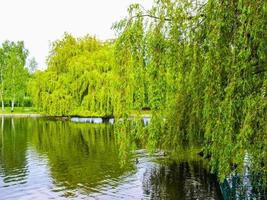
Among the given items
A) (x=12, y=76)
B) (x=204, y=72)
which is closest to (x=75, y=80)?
(x=12, y=76)

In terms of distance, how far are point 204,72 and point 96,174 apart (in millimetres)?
10613

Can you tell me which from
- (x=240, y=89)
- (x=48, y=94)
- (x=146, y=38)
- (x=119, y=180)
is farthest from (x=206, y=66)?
(x=48, y=94)

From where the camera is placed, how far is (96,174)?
59.2ft

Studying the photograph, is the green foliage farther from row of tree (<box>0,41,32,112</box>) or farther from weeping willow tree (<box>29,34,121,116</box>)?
weeping willow tree (<box>29,34,121,116</box>)

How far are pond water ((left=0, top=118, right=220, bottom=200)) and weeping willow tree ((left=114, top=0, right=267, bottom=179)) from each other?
1.77m

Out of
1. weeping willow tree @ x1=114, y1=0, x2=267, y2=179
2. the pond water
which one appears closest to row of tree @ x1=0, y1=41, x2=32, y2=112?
the pond water

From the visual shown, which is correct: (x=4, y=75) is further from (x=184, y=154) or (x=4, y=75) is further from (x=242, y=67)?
(x=242, y=67)

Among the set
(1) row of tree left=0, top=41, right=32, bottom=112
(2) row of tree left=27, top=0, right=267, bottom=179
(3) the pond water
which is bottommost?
(3) the pond water

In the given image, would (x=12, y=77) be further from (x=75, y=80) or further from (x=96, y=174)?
(x=96, y=174)

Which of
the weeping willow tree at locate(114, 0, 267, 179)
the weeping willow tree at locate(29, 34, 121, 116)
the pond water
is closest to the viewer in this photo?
the weeping willow tree at locate(114, 0, 267, 179)

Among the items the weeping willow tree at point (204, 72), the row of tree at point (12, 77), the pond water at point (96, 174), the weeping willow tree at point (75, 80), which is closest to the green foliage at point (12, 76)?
the row of tree at point (12, 77)

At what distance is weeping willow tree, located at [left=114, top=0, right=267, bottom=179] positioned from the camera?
300 inches

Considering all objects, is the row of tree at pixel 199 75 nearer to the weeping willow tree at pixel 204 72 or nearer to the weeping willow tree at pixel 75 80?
the weeping willow tree at pixel 204 72

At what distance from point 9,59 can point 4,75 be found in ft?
9.53
